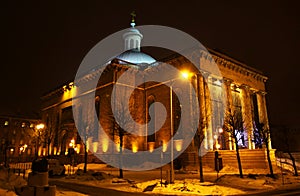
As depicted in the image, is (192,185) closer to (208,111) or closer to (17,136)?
(208,111)

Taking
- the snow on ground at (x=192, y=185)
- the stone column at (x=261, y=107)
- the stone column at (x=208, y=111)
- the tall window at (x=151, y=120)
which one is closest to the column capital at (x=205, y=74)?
the stone column at (x=208, y=111)

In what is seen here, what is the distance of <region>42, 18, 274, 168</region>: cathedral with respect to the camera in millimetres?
33000

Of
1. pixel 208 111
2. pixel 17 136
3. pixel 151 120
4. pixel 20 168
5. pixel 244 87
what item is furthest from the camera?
pixel 17 136

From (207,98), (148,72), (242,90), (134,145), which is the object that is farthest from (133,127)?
(242,90)

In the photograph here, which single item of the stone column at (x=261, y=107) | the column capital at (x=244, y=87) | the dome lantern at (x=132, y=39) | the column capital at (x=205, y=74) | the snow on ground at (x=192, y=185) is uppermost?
the dome lantern at (x=132, y=39)

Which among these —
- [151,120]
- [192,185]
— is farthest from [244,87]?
[192,185]

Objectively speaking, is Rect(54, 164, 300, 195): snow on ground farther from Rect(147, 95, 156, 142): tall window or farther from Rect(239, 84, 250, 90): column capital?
Rect(239, 84, 250, 90): column capital

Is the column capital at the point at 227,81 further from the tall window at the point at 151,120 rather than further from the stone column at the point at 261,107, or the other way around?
the tall window at the point at 151,120

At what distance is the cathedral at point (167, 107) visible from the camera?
33.0m

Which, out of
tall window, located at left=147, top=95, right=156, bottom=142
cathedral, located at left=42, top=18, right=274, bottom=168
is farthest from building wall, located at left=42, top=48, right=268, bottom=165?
tall window, located at left=147, top=95, right=156, bottom=142

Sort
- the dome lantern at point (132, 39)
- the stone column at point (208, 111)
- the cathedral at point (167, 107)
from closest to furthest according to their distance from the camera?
1. the stone column at point (208, 111)
2. the cathedral at point (167, 107)
3. the dome lantern at point (132, 39)

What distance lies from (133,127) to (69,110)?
60.2 feet

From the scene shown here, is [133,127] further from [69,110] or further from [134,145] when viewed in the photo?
[69,110]

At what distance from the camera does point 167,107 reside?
125 feet
